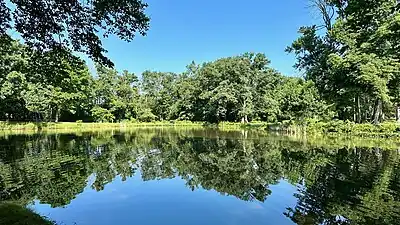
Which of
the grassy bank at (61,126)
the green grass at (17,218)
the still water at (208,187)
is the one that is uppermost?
the grassy bank at (61,126)

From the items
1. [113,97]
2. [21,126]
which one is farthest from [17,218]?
[113,97]

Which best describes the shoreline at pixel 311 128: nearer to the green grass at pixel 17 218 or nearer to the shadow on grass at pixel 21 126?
the shadow on grass at pixel 21 126

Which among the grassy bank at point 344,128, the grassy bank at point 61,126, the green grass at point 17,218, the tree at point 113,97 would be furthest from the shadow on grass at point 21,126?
the green grass at point 17,218

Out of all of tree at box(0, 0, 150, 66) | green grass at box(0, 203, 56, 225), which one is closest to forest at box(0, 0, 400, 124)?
tree at box(0, 0, 150, 66)

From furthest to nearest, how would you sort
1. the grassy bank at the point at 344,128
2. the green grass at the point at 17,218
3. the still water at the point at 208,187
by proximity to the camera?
the grassy bank at the point at 344,128, the still water at the point at 208,187, the green grass at the point at 17,218

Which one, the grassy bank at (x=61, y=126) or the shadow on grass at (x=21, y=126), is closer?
the shadow on grass at (x=21, y=126)

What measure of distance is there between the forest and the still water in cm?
398

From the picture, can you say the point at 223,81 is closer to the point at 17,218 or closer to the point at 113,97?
the point at 113,97

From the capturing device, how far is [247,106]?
186 feet

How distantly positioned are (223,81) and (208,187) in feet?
154

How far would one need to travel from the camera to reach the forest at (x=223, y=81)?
331 inches

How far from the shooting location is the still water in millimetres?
8953

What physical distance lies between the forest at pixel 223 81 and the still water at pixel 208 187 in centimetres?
398

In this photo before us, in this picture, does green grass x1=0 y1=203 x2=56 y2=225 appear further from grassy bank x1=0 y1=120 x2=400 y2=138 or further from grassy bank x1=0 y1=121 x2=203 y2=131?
grassy bank x1=0 y1=121 x2=203 y2=131
